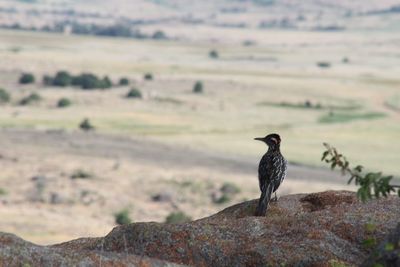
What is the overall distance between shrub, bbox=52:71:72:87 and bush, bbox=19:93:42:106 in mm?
15831

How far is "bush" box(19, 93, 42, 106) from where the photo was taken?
96562mm

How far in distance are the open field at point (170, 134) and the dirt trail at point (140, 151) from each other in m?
0.10

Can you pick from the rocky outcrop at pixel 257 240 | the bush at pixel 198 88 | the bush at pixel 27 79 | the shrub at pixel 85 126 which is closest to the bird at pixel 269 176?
the rocky outcrop at pixel 257 240

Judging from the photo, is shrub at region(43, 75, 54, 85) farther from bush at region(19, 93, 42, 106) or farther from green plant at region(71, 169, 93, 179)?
green plant at region(71, 169, 93, 179)

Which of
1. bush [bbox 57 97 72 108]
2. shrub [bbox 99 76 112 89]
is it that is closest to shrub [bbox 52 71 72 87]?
shrub [bbox 99 76 112 89]

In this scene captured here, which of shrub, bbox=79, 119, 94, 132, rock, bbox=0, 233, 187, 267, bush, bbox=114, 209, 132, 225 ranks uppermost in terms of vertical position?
rock, bbox=0, 233, 187, 267

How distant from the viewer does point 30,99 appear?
96.9m

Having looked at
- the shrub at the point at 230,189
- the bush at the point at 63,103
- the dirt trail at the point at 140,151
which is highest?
the shrub at the point at 230,189

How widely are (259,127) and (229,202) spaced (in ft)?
114

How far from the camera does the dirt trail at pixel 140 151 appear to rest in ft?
214

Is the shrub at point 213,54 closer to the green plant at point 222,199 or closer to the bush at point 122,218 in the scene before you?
the green plant at point 222,199

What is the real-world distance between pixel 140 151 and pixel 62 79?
4589cm

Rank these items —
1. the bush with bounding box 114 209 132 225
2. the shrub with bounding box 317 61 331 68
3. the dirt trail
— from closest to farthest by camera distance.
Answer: the bush with bounding box 114 209 132 225 → the dirt trail → the shrub with bounding box 317 61 331 68

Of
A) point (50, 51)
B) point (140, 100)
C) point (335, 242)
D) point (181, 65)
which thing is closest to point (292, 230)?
point (335, 242)
